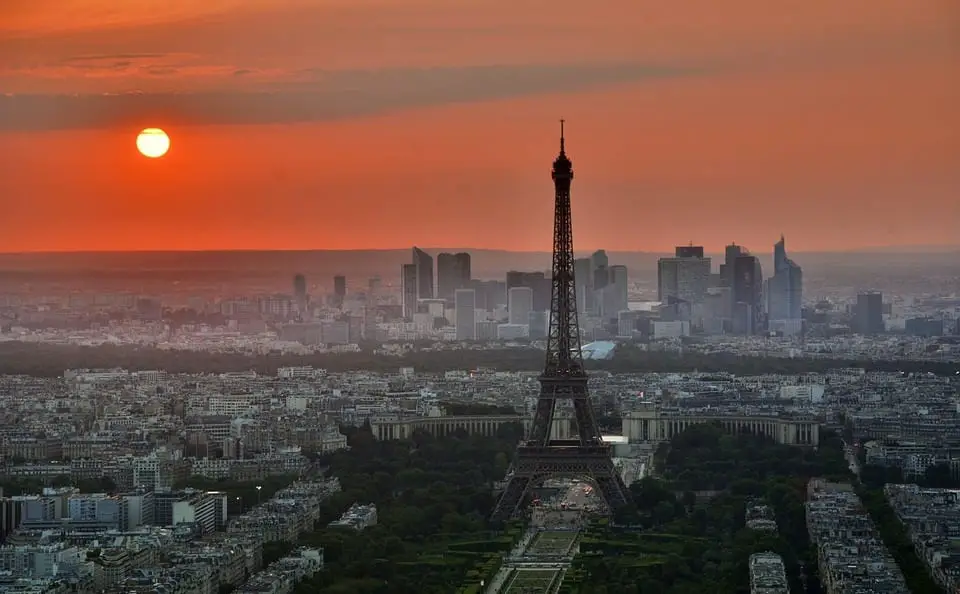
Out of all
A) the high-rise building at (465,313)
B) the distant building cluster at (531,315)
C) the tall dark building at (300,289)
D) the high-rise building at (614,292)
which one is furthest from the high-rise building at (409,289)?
the high-rise building at (614,292)

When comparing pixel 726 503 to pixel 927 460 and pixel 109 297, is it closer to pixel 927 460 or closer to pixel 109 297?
pixel 927 460

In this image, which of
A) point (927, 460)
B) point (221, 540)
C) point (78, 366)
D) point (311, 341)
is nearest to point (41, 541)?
point (221, 540)

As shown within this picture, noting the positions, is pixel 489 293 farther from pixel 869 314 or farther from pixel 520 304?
pixel 869 314

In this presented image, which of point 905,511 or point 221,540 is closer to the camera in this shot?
point 221,540

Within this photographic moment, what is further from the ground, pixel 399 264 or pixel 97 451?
pixel 399 264

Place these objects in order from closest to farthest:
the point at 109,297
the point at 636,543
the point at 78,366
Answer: the point at 636,543 < the point at 78,366 < the point at 109,297

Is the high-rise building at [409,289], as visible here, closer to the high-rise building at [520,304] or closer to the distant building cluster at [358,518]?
the high-rise building at [520,304]
